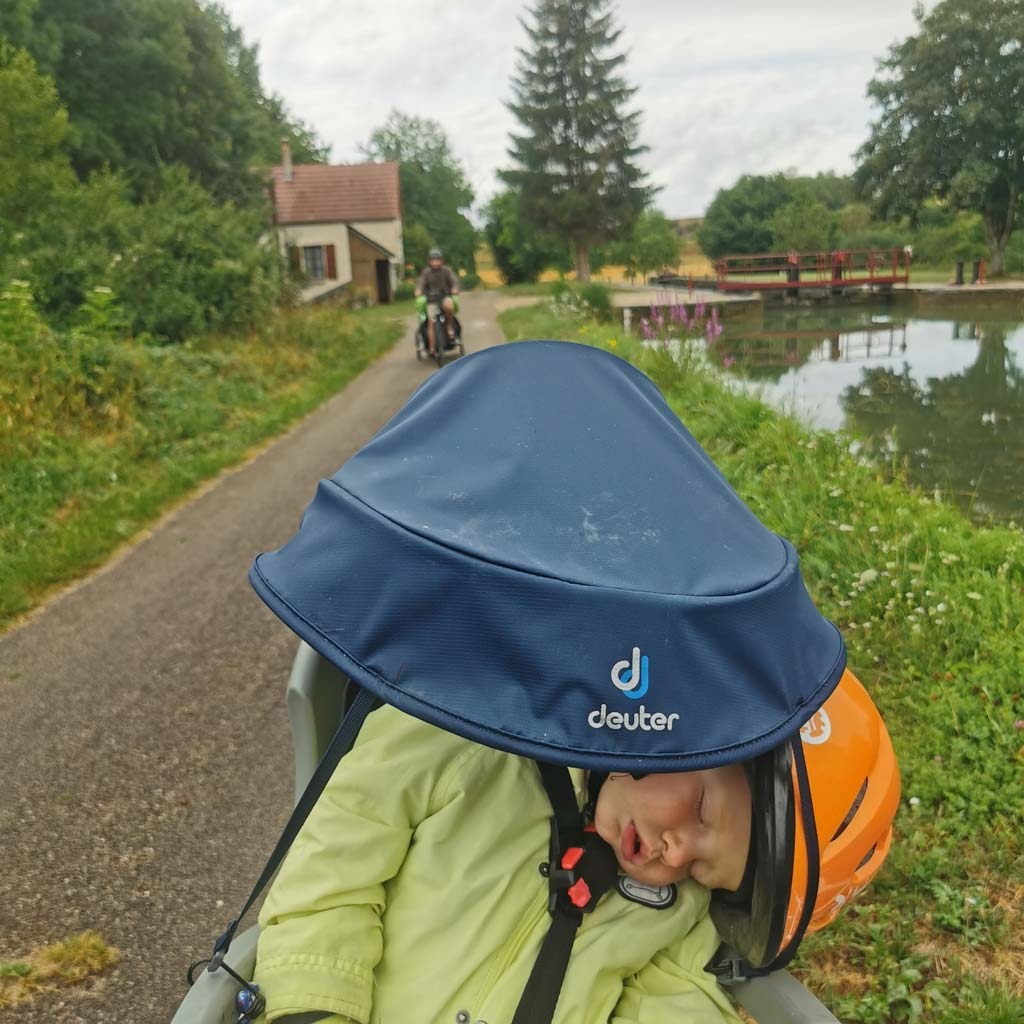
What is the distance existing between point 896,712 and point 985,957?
3.43ft

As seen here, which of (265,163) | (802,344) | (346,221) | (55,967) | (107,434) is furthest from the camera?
(346,221)

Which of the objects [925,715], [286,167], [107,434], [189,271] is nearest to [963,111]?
[286,167]

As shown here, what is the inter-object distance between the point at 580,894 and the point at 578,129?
1832 inches

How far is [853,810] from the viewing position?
4.36ft

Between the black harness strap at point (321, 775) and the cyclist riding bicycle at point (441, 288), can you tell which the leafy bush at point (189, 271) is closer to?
the cyclist riding bicycle at point (441, 288)

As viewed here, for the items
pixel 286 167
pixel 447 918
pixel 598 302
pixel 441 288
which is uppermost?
pixel 286 167

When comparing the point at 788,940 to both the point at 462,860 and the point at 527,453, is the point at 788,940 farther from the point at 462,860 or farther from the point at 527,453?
the point at 527,453

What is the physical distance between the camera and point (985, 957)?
2.19 metres

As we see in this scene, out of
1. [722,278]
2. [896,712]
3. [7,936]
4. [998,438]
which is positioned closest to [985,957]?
[896,712]

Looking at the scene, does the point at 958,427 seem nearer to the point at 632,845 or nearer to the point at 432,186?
the point at 632,845

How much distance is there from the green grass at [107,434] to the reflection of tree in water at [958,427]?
5.75 meters

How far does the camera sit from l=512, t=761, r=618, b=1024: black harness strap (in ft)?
4.59

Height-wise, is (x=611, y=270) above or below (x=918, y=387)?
above

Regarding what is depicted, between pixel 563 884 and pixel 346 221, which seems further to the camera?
pixel 346 221
